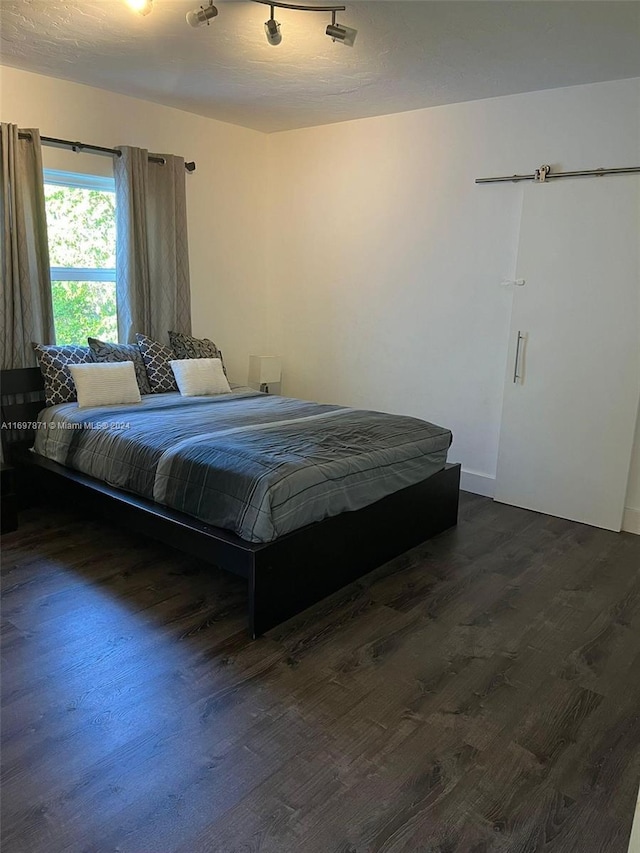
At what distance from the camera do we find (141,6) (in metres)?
2.54

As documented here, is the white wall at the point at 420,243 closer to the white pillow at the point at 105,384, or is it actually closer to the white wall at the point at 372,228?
the white wall at the point at 372,228

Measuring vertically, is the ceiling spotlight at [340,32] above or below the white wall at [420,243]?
above

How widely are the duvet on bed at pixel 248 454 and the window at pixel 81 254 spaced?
837 mm

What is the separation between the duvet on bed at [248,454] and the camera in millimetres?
2541

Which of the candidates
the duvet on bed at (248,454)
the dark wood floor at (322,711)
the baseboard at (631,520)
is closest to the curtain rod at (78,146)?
the duvet on bed at (248,454)

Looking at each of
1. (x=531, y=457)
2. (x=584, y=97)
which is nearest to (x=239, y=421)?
(x=531, y=457)

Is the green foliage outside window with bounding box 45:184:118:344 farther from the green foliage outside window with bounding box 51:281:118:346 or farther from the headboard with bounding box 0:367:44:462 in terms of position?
the headboard with bounding box 0:367:44:462

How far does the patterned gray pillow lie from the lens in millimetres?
3979

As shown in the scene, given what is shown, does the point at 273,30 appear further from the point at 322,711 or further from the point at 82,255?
the point at 322,711

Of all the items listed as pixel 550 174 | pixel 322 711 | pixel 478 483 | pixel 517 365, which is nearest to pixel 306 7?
pixel 550 174

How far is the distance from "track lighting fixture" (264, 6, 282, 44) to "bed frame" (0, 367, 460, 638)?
7.16ft

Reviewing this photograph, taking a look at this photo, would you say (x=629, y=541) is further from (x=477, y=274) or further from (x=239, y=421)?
(x=239, y=421)

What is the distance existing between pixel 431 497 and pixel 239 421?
1170 mm

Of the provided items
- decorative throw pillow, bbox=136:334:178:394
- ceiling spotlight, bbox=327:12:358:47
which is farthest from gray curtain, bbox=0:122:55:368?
ceiling spotlight, bbox=327:12:358:47
